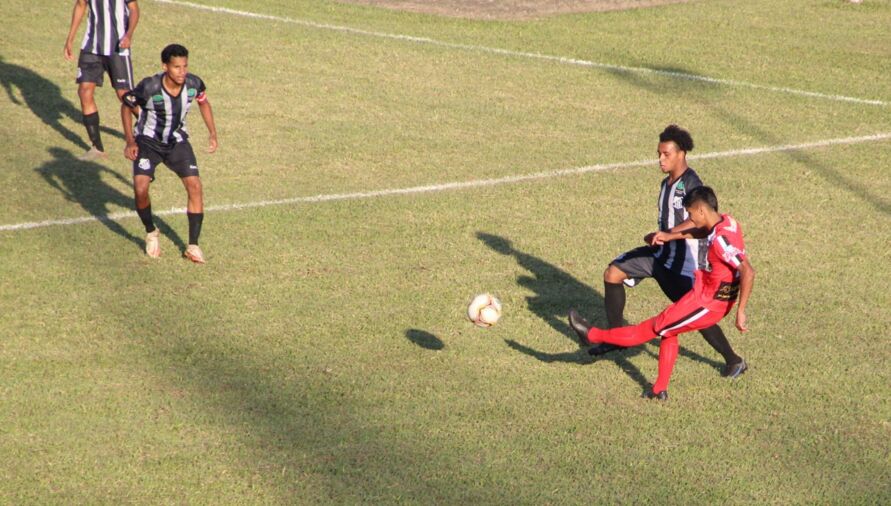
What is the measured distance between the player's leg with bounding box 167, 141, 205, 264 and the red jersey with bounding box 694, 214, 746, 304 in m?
5.10

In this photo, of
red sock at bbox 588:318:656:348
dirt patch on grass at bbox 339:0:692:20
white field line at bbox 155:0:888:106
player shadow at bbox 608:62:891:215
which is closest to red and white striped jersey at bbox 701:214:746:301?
red sock at bbox 588:318:656:348

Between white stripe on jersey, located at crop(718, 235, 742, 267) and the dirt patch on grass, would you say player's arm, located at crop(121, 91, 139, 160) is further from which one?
the dirt patch on grass

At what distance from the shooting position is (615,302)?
386 inches

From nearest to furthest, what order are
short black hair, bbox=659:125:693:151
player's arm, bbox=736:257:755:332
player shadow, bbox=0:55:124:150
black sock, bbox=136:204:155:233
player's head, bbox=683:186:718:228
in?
1. player's arm, bbox=736:257:755:332
2. player's head, bbox=683:186:718:228
3. short black hair, bbox=659:125:693:151
4. black sock, bbox=136:204:155:233
5. player shadow, bbox=0:55:124:150

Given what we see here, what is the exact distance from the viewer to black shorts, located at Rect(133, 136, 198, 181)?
11680 mm

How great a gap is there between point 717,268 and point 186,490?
13.3ft

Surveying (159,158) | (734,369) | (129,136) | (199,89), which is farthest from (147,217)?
(734,369)

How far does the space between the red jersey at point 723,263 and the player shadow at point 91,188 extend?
5682 millimetres

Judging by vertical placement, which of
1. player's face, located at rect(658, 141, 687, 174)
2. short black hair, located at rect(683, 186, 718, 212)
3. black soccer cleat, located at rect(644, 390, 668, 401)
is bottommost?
black soccer cleat, located at rect(644, 390, 668, 401)

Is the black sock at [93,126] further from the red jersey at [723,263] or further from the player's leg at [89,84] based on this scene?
the red jersey at [723,263]

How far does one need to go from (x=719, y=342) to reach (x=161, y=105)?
18.9 ft

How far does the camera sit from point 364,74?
63.3 feet

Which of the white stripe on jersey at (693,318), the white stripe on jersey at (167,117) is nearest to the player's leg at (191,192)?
the white stripe on jersey at (167,117)

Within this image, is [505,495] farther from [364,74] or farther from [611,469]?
[364,74]
